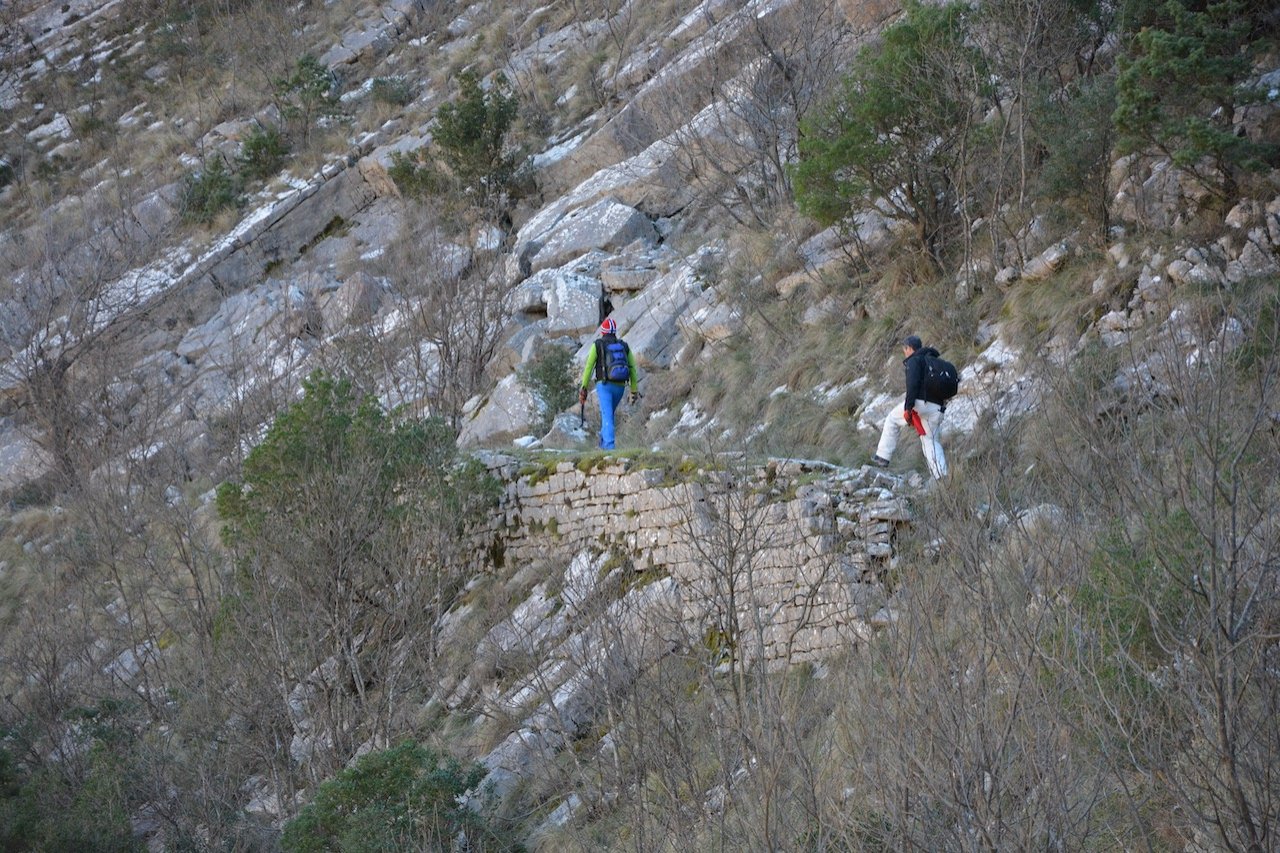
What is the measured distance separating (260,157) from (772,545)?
25497 millimetres

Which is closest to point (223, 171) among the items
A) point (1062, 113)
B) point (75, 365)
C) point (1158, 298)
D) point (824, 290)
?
point (75, 365)

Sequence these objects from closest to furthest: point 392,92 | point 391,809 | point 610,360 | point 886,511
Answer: point 391,809 → point 886,511 → point 610,360 → point 392,92

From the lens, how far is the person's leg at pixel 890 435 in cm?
1089

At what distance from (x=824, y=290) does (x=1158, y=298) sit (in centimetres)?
478

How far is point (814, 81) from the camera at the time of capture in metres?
19.1

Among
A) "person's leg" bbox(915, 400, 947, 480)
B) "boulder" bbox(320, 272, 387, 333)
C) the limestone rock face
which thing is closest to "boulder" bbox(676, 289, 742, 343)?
the limestone rock face

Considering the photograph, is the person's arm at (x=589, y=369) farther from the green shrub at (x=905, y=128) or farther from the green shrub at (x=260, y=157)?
the green shrub at (x=260, y=157)

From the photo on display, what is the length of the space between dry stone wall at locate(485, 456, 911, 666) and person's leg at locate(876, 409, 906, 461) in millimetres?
760

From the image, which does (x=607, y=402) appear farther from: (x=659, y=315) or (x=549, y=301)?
(x=549, y=301)

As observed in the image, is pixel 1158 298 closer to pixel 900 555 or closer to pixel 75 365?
A: pixel 900 555

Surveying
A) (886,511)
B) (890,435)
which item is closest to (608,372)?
(890,435)

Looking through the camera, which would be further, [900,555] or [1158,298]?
[1158,298]

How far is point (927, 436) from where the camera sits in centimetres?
1067

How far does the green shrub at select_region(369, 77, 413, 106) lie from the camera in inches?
1252
